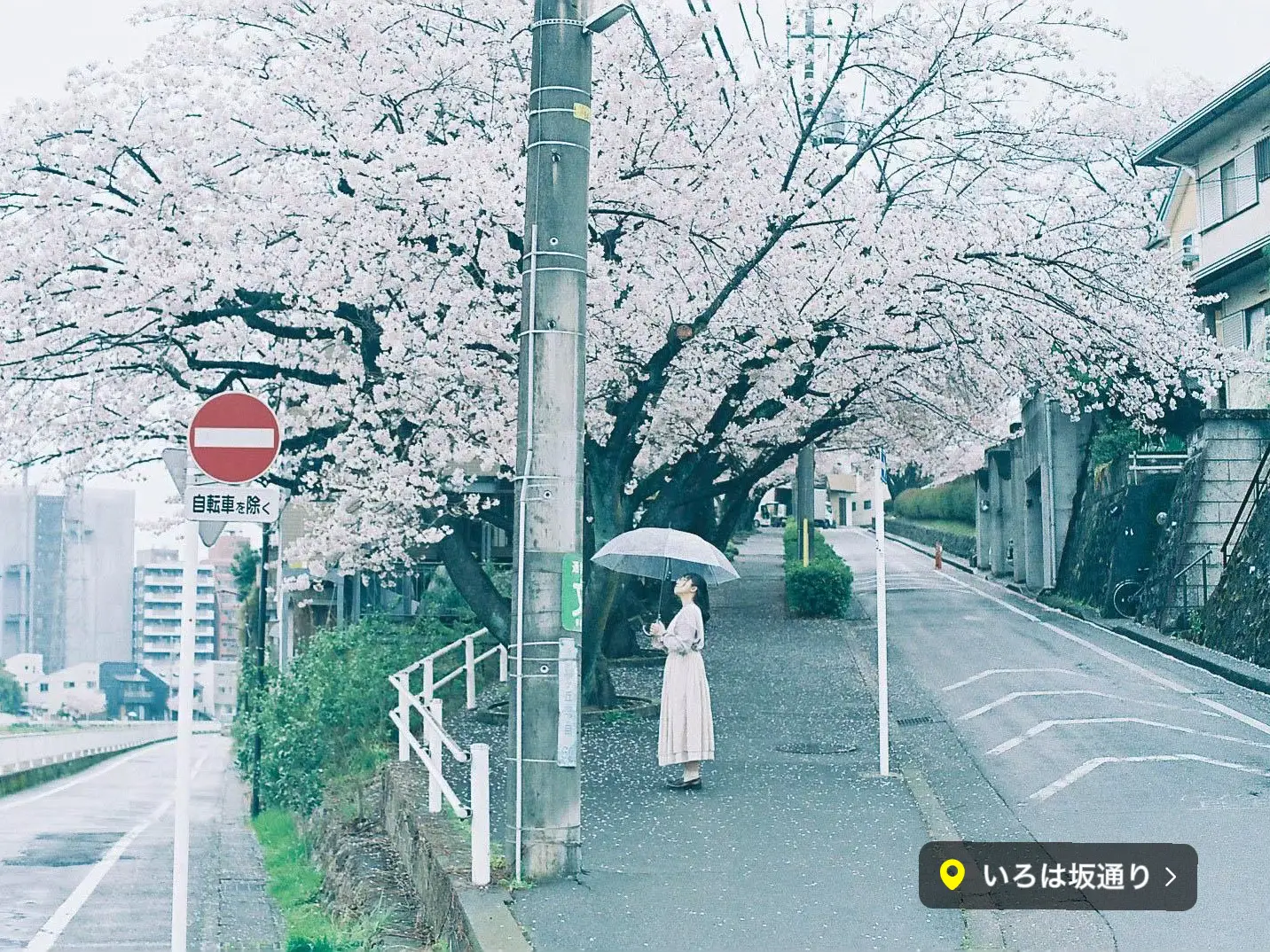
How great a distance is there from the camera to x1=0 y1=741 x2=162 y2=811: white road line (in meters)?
37.8

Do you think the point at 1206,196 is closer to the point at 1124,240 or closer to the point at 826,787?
the point at 1124,240

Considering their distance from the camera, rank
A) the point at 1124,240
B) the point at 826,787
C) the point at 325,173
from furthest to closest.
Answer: the point at 1124,240 → the point at 325,173 → the point at 826,787

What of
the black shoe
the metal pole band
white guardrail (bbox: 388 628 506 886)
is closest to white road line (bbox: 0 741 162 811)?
white guardrail (bbox: 388 628 506 886)

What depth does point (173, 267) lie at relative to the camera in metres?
11.9

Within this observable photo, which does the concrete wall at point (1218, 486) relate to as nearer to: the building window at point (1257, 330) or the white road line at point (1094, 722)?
the building window at point (1257, 330)

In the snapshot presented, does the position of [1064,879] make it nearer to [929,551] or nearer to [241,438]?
[241,438]

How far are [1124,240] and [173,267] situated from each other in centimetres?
1321

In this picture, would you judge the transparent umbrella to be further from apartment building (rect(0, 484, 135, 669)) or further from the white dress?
apartment building (rect(0, 484, 135, 669))

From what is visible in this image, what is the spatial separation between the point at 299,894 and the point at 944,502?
51.1 metres

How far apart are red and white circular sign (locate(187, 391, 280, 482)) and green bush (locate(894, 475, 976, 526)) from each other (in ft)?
168

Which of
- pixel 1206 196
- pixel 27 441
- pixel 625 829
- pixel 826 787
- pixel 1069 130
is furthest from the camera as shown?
pixel 1206 196

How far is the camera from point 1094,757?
1186 centimetres

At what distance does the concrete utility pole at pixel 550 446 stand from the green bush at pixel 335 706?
718 cm

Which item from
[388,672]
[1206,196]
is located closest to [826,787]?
[388,672]
